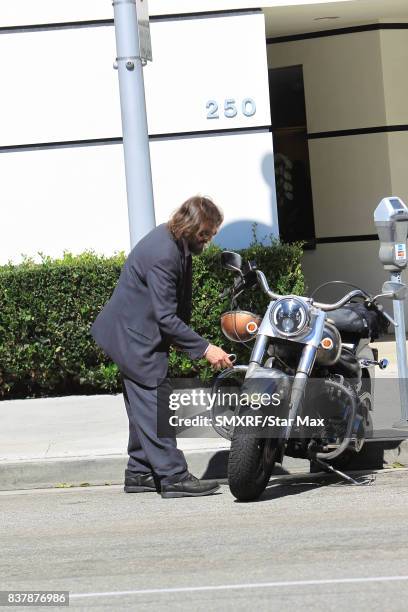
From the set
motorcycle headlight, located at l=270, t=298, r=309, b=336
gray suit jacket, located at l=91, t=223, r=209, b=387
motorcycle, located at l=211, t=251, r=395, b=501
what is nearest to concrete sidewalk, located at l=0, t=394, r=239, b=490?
motorcycle, located at l=211, t=251, r=395, b=501

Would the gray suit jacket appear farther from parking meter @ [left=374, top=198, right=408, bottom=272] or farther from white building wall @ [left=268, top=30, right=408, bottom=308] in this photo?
white building wall @ [left=268, top=30, right=408, bottom=308]

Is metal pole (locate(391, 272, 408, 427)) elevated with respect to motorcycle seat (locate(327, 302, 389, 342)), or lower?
lower

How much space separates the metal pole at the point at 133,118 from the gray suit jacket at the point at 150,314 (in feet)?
5.67

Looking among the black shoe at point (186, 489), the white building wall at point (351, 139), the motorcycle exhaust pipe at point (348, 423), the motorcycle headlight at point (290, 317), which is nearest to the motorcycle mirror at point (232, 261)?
the motorcycle headlight at point (290, 317)

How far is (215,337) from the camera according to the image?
10734 millimetres

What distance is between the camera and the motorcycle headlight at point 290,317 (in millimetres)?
6883

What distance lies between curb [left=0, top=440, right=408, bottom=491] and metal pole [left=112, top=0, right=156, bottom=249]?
180cm

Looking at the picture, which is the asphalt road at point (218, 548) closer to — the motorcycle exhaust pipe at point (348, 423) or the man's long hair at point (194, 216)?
the motorcycle exhaust pipe at point (348, 423)

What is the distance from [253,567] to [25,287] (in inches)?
215

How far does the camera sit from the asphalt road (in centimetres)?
511

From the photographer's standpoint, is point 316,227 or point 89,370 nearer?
point 89,370

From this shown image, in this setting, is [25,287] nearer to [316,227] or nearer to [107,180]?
[107,180]

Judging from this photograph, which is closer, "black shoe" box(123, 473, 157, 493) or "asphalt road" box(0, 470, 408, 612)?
"asphalt road" box(0, 470, 408, 612)

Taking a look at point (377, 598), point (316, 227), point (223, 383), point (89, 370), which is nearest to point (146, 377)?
point (223, 383)
